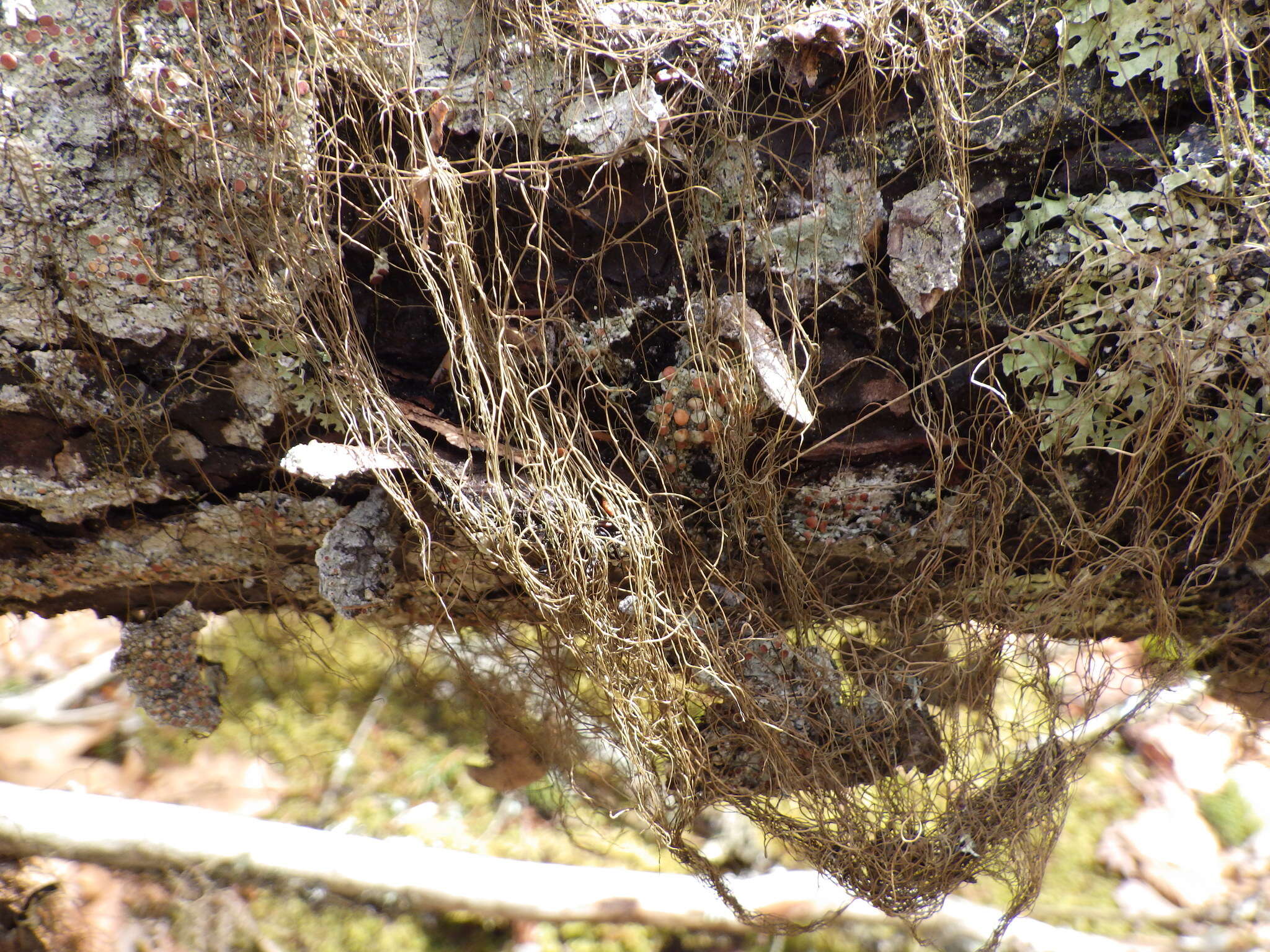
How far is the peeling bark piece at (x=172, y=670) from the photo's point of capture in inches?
39.2

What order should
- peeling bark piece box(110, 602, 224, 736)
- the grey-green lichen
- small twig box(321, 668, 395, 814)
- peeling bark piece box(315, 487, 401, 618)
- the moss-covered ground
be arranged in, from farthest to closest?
1. small twig box(321, 668, 395, 814)
2. the moss-covered ground
3. peeling bark piece box(110, 602, 224, 736)
4. peeling bark piece box(315, 487, 401, 618)
5. the grey-green lichen

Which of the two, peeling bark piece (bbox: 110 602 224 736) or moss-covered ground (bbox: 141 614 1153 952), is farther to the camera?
moss-covered ground (bbox: 141 614 1153 952)

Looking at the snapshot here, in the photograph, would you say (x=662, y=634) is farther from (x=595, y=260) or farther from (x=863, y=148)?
(x=863, y=148)

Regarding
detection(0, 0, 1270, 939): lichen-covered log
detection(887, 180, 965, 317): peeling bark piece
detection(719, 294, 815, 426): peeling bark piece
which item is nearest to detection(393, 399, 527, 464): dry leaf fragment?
detection(0, 0, 1270, 939): lichen-covered log

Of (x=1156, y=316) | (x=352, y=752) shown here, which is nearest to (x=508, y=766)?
(x=352, y=752)

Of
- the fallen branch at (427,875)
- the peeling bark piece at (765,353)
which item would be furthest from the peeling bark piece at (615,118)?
the fallen branch at (427,875)

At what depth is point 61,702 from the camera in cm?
144

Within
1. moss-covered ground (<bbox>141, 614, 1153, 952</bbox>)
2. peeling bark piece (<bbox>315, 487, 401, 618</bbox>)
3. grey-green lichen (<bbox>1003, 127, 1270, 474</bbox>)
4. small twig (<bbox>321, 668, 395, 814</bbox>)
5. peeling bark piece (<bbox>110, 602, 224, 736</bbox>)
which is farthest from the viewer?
small twig (<bbox>321, 668, 395, 814</bbox>)

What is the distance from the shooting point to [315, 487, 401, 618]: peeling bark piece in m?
0.80

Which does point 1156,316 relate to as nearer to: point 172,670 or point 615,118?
point 615,118

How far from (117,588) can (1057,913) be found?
1539 mm

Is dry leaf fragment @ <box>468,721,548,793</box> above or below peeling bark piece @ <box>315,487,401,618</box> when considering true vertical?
below

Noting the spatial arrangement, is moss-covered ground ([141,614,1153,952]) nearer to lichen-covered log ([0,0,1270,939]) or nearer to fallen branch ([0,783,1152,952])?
fallen branch ([0,783,1152,952])

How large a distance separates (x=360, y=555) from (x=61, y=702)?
1118 mm
